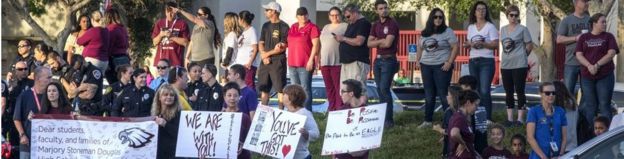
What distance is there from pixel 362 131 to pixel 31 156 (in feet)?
11.1

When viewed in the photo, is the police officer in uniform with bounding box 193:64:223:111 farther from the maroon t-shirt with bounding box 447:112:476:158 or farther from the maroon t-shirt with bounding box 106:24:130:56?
the maroon t-shirt with bounding box 106:24:130:56

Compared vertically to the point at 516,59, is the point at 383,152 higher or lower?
lower

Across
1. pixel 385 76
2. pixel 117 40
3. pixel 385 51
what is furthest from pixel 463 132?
pixel 117 40

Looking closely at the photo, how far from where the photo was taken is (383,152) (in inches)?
647

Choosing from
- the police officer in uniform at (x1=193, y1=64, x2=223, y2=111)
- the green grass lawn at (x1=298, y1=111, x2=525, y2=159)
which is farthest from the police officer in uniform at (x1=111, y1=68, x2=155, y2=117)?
the green grass lawn at (x1=298, y1=111, x2=525, y2=159)

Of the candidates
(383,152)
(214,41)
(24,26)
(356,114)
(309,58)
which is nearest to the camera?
(356,114)

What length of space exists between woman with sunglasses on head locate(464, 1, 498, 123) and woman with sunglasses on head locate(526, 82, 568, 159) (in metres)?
3.12

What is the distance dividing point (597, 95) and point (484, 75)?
4.84 feet

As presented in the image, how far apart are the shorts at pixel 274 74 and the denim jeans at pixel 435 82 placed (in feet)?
6.71

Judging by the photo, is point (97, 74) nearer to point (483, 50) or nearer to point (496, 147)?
point (483, 50)

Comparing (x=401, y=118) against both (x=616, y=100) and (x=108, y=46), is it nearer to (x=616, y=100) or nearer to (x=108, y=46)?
(x=108, y=46)

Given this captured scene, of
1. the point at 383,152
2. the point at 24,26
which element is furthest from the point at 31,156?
the point at 24,26

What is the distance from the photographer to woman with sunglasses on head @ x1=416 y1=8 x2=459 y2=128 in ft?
55.5

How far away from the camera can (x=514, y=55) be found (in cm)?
1681
